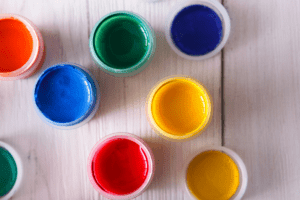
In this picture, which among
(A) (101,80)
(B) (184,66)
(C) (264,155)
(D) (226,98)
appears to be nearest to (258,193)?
(C) (264,155)

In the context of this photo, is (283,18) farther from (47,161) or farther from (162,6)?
(47,161)

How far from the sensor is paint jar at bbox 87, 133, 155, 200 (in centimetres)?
72

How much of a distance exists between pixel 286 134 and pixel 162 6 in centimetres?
47

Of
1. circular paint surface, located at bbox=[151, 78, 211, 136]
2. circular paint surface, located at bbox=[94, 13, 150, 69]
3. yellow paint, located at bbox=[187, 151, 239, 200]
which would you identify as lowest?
yellow paint, located at bbox=[187, 151, 239, 200]

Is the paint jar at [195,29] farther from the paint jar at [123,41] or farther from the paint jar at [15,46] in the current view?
the paint jar at [15,46]

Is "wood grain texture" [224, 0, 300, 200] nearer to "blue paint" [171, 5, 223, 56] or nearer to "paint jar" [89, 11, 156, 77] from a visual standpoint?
"blue paint" [171, 5, 223, 56]

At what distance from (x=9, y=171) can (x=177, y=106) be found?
1.52 feet

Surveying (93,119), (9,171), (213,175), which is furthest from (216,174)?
(9,171)

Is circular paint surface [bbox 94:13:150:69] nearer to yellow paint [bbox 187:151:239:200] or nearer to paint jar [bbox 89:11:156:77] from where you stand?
paint jar [bbox 89:11:156:77]

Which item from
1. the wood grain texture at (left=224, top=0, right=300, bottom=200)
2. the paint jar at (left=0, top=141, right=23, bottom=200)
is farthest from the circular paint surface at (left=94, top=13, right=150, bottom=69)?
the paint jar at (left=0, top=141, right=23, bottom=200)

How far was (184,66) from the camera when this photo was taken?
30.3 inches

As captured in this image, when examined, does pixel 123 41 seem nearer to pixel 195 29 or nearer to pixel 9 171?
pixel 195 29

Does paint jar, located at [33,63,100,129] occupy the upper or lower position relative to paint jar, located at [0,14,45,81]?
lower

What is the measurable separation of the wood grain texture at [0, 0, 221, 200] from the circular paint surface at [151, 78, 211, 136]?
0.18ft
